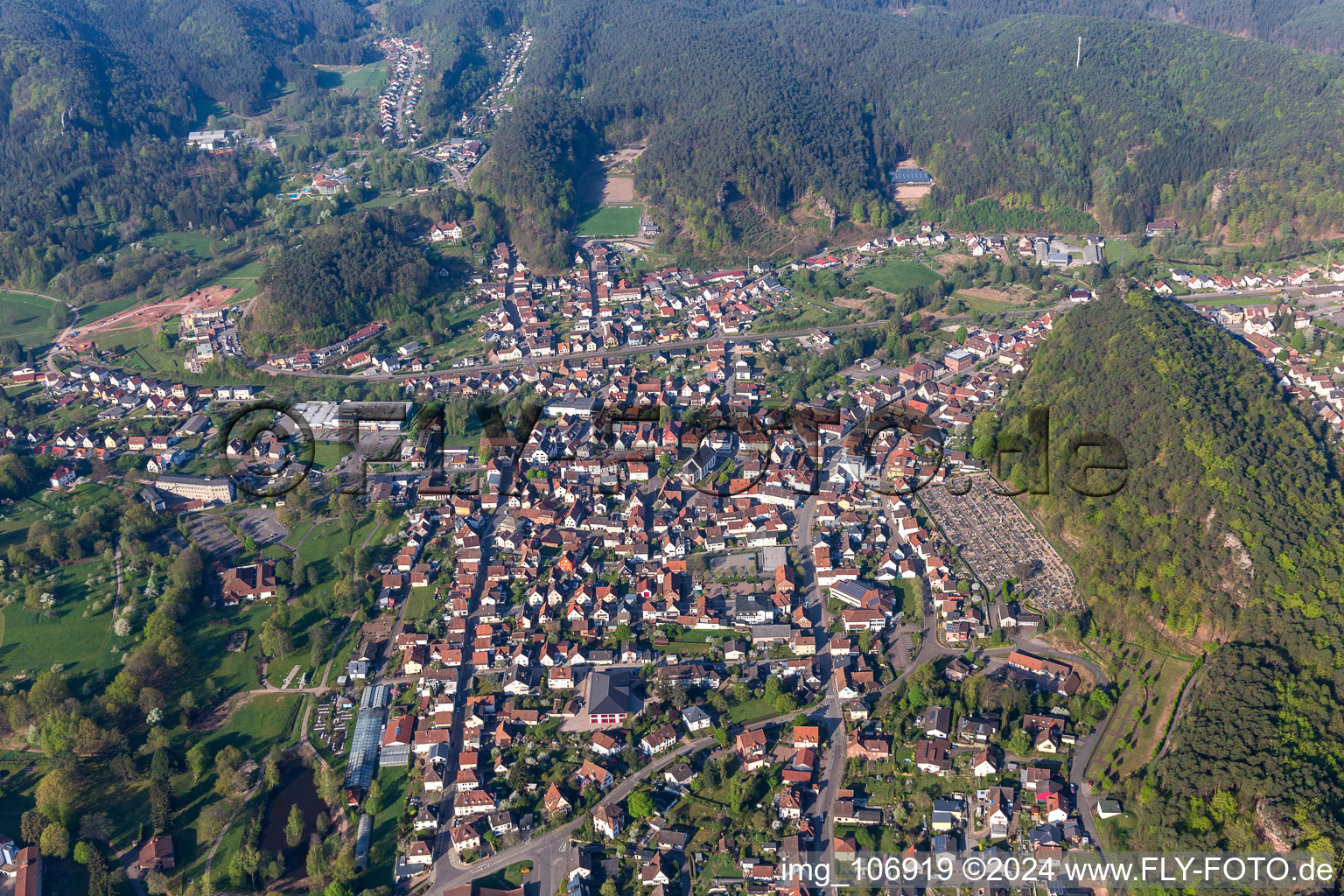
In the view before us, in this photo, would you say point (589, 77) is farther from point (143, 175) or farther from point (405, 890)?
point (405, 890)

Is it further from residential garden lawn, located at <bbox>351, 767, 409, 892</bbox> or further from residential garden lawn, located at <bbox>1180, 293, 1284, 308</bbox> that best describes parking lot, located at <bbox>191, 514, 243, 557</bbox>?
residential garden lawn, located at <bbox>1180, 293, 1284, 308</bbox>

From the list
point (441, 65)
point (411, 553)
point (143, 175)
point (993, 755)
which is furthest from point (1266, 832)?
point (441, 65)

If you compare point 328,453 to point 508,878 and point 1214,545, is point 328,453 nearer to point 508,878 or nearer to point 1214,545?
point 508,878

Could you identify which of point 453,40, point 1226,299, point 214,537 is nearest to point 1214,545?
point 1226,299

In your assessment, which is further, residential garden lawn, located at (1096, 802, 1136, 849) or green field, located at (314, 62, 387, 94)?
green field, located at (314, 62, 387, 94)

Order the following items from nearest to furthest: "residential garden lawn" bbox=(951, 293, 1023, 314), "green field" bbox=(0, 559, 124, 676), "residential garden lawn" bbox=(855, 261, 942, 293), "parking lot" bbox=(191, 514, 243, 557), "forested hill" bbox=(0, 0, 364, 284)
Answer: "green field" bbox=(0, 559, 124, 676) < "parking lot" bbox=(191, 514, 243, 557) < "residential garden lawn" bbox=(951, 293, 1023, 314) < "residential garden lawn" bbox=(855, 261, 942, 293) < "forested hill" bbox=(0, 0, 364, 284)

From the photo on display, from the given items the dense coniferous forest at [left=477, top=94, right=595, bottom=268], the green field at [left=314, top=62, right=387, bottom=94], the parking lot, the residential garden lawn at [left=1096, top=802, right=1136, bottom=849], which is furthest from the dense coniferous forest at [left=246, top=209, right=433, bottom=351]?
the green field at [left=314, top=62, right=387, bottom=94]

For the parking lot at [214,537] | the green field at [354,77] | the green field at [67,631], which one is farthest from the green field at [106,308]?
the green field at [354,77]
